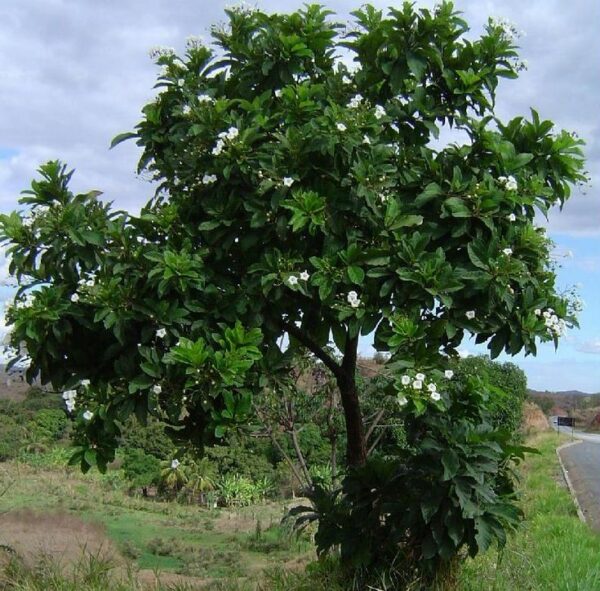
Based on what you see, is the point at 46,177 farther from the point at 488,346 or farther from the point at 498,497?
the point at 498,497

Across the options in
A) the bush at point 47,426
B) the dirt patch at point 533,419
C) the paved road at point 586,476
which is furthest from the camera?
the dirt patch at point 533,419

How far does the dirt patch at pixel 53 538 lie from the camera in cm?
662

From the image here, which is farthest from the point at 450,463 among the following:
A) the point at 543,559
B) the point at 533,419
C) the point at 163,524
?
the point at 533,419

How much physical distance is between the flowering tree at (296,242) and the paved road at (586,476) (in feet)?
24.3

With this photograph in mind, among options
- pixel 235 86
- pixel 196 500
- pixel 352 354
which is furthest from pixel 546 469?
pixel 235 86

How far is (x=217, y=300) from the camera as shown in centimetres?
446

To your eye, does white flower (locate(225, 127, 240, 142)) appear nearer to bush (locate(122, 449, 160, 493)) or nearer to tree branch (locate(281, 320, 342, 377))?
tree branch (locate(281, 320, 342, 377))

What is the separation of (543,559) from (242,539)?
192 inches

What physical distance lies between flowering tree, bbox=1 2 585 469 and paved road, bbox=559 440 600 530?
7.41 m

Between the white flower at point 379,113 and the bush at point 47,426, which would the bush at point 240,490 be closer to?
the bush at point 47,426

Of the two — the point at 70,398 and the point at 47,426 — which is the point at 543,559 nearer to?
the point at 70,398

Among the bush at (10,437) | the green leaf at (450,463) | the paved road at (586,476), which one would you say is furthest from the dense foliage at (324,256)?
the bush at (10,437)

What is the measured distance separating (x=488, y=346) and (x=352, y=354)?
4.00 ft

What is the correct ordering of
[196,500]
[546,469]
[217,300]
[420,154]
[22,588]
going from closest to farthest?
[217,300], [420,154], [22,588], [196,500], [546,469]
